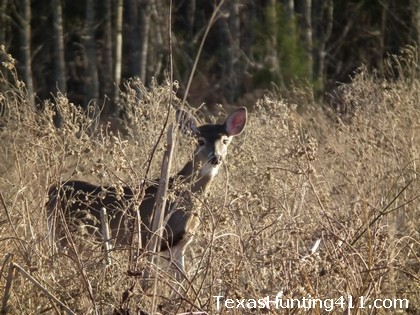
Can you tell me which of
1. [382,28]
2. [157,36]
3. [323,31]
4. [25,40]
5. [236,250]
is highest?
[236,250]

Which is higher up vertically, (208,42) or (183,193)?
(183,193)

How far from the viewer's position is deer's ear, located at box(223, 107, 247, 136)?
9.96 meters

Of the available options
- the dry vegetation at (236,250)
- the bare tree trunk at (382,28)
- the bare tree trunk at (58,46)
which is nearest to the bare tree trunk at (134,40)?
the bare tree trunk at (58,46)

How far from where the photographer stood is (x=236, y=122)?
10.0m

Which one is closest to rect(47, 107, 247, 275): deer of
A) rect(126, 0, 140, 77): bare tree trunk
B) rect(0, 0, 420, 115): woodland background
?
rect(0, 0, 420, 115): woodland background

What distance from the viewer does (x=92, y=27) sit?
2456 centimetres

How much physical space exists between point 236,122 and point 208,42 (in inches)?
977

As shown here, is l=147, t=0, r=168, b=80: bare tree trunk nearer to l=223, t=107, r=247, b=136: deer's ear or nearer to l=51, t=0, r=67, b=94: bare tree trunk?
l=51, t=0, r=67, b=94: bare tree trunk

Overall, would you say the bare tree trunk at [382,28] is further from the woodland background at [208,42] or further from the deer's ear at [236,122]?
the deer's ear at [236,122]

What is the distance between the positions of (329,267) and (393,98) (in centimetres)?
490

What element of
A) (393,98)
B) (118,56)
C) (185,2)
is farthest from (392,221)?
(185,2)

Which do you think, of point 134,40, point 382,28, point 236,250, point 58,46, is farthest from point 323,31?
point 236,250

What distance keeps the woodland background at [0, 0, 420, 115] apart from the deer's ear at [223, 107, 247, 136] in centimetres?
1344

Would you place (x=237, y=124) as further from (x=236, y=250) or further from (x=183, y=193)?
(x=236, y=250)
